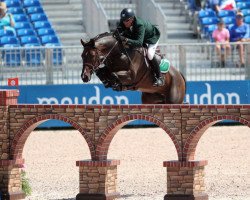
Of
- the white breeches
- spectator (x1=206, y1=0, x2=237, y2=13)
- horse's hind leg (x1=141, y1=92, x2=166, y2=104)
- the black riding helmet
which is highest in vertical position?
spectator (x1=206, y1=0, x2=237, y2=13)

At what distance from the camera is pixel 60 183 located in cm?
2067

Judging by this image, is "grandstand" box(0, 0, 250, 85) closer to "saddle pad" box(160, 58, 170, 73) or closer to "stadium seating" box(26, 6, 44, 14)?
"stadium seating" box(26, 6, 44, 14)

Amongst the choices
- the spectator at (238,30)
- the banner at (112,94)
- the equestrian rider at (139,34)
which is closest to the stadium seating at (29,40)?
the banner at (112,94)

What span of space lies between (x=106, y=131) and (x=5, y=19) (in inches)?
478

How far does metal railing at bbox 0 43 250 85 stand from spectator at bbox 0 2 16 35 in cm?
271

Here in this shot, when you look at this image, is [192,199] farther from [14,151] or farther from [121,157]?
[121,157]

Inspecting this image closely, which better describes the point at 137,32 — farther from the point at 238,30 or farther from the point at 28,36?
the point at 238,30

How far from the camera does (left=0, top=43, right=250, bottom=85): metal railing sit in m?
26.8

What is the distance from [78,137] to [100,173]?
296 inches

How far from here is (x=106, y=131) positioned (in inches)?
720

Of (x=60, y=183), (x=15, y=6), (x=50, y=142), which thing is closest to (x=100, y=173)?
(x=60, y=183)

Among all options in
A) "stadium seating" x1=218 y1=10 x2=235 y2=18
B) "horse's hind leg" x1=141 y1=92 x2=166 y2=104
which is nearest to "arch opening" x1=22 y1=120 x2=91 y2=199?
"horse's hind leg" x1=141 y1=92 x2=166 y2=104

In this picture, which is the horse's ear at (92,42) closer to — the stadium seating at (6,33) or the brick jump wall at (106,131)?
the brick jump wall at (106,131)

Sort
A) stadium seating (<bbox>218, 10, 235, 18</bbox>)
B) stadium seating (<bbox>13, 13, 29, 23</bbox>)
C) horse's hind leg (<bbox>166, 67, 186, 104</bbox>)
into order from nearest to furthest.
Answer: horse's hind leg (<bbox>166, 67, 186, 104</bbox>) → stadium seating (<bbox>13, 13, 29, 23</bbox>) → stadium seating (<bbox>218, 10, 235, 18</bbox>)
